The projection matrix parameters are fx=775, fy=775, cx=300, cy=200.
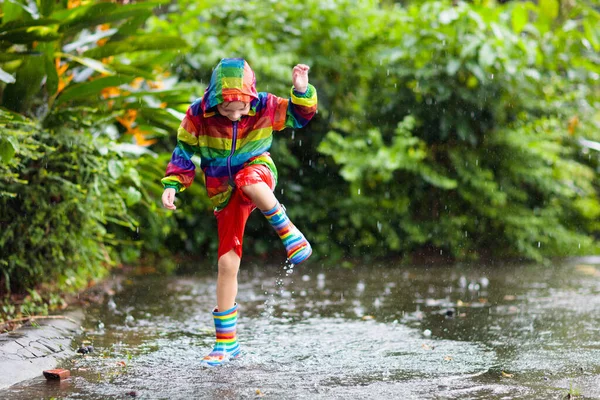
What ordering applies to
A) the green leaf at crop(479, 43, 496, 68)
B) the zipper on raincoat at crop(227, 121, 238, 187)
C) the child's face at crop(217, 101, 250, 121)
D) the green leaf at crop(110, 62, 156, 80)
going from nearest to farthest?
the child's face at crop(217, 101, 250, 121), the zipper on raincoat at crop(227, 121, 238, 187), the green leaf at crop(110, 62, 156, 80), the green leaf at crop(479, 43, 496, 68)

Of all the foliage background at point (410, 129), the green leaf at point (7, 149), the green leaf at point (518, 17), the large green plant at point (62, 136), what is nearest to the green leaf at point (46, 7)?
the large green plant at point (62, 136)

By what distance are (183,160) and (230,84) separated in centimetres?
42

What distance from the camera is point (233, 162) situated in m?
3.38

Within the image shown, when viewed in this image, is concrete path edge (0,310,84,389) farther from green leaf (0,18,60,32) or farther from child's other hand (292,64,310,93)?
green leaf (0,18,60,32)

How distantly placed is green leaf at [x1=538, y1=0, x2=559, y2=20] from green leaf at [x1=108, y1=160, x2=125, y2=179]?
474cm

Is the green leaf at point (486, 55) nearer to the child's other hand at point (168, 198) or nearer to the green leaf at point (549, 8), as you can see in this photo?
the green leaf at point (549, 8)

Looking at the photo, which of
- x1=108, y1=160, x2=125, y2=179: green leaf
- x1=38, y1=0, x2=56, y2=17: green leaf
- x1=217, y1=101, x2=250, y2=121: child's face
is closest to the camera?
x1=217, y1=101, x2=250, y2=121: child's face

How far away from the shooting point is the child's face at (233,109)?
323 centimetres

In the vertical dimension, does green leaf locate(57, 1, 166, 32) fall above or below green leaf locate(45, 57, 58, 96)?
above

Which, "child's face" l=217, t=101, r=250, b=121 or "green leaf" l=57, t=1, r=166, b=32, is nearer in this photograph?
"child's face" l=217, t=101, r=250, b=121

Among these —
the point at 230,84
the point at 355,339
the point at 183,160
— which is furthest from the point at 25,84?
the point at 355,339

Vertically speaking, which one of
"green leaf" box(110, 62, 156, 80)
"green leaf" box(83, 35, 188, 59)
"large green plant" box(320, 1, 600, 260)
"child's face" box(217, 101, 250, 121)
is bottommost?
"large green plant" box(320, 1, 600, 260)

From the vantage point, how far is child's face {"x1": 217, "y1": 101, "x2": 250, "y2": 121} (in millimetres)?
3232

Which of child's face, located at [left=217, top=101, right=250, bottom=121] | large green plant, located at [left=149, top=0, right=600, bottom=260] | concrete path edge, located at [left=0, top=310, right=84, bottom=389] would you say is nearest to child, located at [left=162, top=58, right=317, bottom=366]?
child's face, located at [left=217, top=101, right=250, bottom=121]
